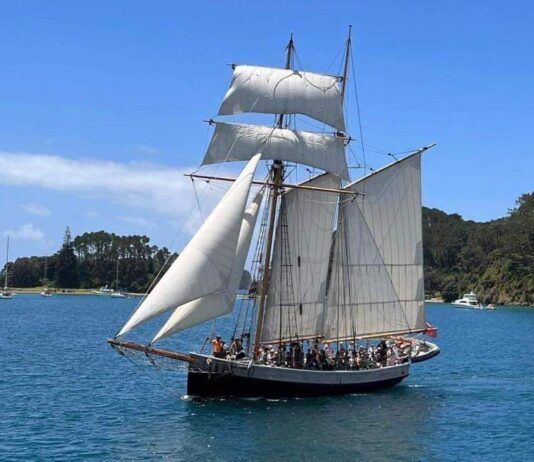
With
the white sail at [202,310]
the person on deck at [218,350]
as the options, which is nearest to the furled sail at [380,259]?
the person on deck at [218,350]

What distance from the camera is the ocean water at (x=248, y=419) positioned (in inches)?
1496

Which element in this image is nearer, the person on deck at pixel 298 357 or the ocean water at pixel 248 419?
the ocean water at pixel 248 419

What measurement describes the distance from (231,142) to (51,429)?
20.1 metres

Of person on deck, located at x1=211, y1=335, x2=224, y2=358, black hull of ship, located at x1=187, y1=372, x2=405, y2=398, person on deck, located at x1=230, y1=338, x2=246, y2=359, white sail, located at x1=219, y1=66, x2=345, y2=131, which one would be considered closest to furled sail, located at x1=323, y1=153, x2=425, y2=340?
white sail, located at x1=219, y1=66, x2=345, y2=131

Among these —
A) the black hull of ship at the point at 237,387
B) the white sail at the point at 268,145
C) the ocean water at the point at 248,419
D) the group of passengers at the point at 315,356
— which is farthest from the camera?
the white sail at the point at 268,145

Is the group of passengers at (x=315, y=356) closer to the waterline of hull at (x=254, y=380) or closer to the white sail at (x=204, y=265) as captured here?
the waterline of hull at (x=254, y=380)

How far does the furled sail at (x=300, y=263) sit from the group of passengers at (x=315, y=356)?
1257 millimetres

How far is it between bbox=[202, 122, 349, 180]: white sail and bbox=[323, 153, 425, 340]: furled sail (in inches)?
176

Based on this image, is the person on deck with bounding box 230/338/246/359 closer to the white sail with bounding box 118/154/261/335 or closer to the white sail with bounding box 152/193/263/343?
the white sail with bounding box 152/193/263/343

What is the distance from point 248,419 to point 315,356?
29.0ft

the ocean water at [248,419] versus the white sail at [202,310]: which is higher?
the white sail at [202,310]

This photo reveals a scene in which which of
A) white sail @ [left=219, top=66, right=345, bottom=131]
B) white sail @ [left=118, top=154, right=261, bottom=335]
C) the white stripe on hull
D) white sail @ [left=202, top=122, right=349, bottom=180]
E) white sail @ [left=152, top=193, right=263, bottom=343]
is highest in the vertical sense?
white sail @ [left=219, top=66, right=345, bottom=131]

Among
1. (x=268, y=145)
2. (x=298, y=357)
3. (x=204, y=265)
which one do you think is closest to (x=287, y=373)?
(x=298, y=357)

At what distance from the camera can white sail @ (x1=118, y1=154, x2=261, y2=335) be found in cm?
4275
